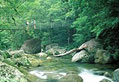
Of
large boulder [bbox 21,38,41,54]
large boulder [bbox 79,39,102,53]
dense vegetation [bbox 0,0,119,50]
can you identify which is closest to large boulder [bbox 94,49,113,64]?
dense vegetation [bbox 0,0,119,50]

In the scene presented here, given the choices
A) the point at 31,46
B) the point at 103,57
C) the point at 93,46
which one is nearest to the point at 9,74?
the point at 103,57

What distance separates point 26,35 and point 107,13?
13.0m

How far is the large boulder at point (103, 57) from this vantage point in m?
11.1

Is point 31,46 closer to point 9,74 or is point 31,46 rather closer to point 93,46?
point 93,46

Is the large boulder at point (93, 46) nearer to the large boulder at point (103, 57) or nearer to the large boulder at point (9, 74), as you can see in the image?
the large boulder at point (103, 57)

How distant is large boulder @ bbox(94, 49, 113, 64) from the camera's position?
1105 cm

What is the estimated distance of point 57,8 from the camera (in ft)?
69.7

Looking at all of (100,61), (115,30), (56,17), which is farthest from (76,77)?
(56,17)

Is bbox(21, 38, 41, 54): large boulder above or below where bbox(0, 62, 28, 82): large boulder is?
below

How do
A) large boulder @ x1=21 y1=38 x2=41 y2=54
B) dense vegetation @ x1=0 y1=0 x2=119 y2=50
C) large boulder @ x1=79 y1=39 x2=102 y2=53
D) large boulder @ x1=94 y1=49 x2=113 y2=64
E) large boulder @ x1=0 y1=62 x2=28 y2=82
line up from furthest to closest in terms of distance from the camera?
large boulder @ x1=21 y1=38 x2=41 y2=54 < dense vegetation @ x1=0 y1=0 x2=119 y2=50 < large boulder @ x1=79 y1=39 x2=102 y2=53 < large boulder @ x1=94 y1=49 x2=113 y2=64 < large boulder @ x1=0 y1=62 x2=28 y2=82

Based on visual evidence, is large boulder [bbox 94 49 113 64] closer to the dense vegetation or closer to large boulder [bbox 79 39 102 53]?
the dense vegetation

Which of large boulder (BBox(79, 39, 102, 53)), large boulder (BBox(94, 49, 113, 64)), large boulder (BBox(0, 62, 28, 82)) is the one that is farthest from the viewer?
large boulder (BBox(79, 39, 102, 53))

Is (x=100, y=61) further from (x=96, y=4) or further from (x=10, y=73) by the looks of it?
(x=10, y=73)


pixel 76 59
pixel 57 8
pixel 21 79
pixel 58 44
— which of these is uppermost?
pixel 57 8
